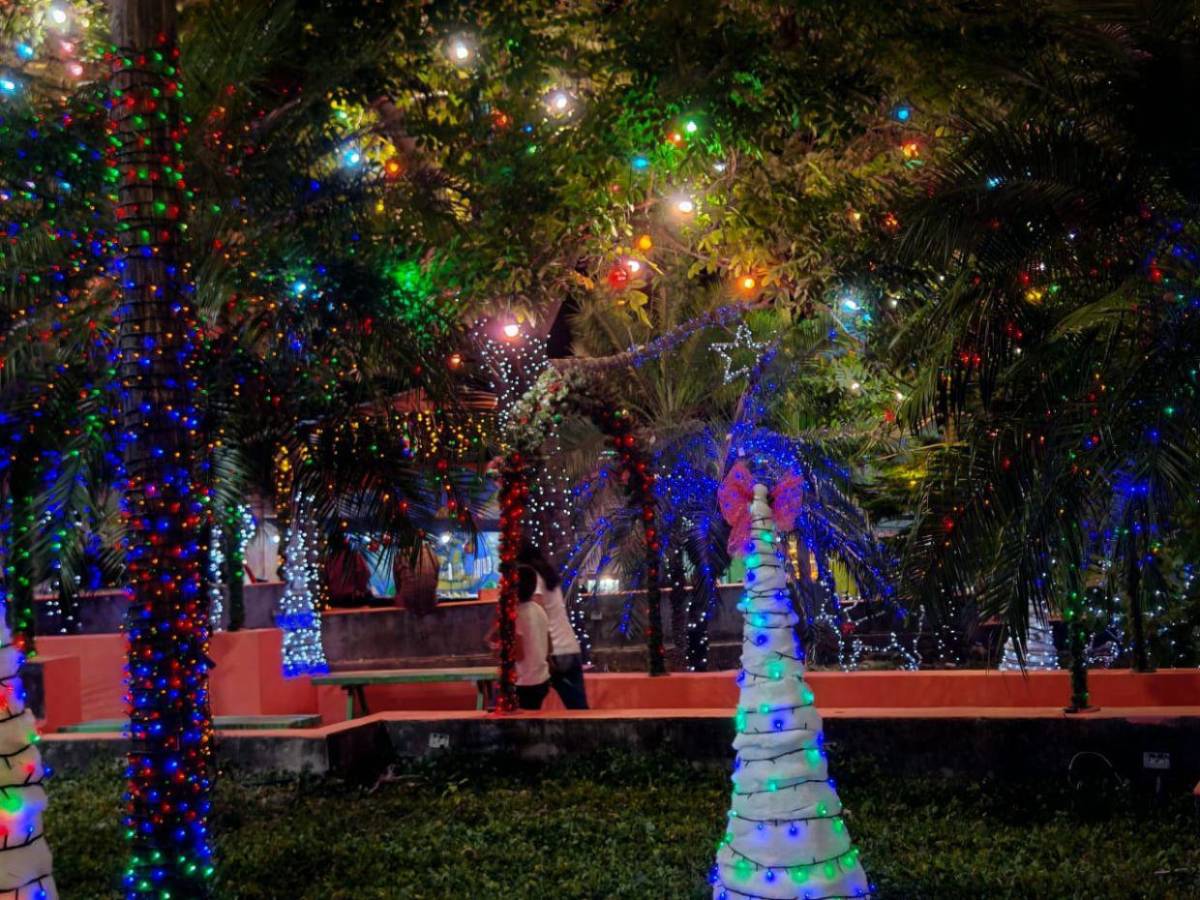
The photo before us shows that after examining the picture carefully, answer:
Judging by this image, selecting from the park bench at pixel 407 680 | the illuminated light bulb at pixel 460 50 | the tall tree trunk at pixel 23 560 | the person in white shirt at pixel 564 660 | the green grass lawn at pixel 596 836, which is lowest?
the green grass lawn at pixel 596 836

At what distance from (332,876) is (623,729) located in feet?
9.51

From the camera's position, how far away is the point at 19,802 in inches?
175

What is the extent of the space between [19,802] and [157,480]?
218cm

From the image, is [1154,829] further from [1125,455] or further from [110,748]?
[110,748]

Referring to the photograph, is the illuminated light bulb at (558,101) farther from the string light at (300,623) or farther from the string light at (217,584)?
the string light at (217,584)

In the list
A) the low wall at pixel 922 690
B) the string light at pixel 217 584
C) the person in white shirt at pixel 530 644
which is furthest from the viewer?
the string light at pixel 217 584

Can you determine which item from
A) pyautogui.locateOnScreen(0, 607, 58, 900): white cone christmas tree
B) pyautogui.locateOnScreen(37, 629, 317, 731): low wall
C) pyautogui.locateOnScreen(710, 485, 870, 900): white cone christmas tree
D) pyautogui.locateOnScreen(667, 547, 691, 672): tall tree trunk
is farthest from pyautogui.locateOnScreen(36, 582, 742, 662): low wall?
pyautogui.locateOnScreen(0, 607, 58, 900): white cone christmas tree

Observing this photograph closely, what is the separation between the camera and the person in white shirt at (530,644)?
11.2 m

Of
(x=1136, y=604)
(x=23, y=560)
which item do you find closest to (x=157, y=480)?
(x=23, y=560)

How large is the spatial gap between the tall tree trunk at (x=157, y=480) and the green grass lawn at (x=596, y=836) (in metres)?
1.08

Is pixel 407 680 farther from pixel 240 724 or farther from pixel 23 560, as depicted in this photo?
pixel 23 560

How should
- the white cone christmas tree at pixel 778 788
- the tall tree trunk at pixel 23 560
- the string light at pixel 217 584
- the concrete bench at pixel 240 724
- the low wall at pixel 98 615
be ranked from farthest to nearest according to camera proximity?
1. the low wall at pixel 98 615
2. the string light at pixel 217 584
3. the concrete bench at pixel 240 724
4. the tall tree trunk at pixel 23 560
5. the white cone christmas tree at pixel 778 788

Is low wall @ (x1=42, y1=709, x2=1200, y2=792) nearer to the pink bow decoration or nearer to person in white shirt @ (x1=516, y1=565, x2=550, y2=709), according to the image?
person in white shirt @ (x1=516, y1=565, x2=550, y2=709)

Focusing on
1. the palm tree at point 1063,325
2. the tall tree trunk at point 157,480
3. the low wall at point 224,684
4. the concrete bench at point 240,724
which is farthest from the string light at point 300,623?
the palm tree at point 1063,325
